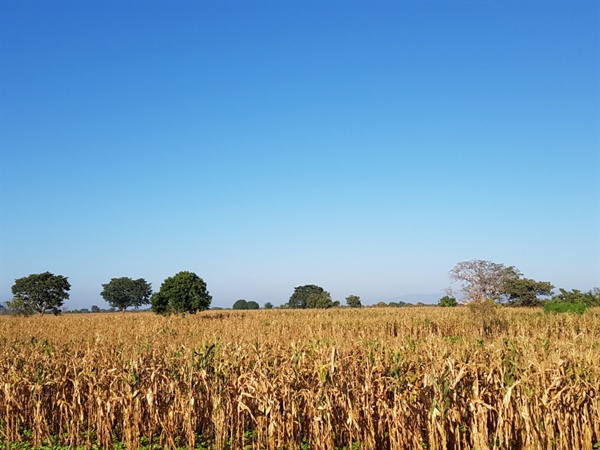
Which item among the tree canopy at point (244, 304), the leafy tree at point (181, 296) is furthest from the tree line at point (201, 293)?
the tree canopy at point (244, 304)

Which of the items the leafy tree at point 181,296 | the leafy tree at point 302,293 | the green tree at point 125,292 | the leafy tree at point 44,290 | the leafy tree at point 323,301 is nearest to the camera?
the leafy tree at point 181,296

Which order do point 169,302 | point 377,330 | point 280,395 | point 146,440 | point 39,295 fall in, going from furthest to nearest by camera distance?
point 39,295 → point 169,302 → point 377,330 → point 146,440 → point 280,395

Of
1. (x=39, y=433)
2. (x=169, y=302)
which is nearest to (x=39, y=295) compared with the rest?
(x=169, y=302)

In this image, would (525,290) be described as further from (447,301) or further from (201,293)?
(201,293)

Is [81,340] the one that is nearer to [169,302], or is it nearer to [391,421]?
[391,421]

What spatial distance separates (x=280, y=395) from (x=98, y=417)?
10.3 feet

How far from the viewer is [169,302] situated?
3659cm

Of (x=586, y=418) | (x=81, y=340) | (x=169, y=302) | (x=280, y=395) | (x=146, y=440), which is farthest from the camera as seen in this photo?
(x=169, y=302)

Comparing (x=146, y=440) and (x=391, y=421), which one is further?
(x=146, y=440)

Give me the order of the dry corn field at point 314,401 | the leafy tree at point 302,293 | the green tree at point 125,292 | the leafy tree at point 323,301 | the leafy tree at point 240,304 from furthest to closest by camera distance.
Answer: the leafy tree at point 240,304
the leafy tree at point 302,293
the green tree at point 125,292
the leafy tree at point 323,301
the dry corn field at point 314,401

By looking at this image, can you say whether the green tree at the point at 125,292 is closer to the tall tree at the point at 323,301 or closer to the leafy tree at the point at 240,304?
the leafy tree at the point at 240,304

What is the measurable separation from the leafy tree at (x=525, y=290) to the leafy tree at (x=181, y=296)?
44782 millimetres

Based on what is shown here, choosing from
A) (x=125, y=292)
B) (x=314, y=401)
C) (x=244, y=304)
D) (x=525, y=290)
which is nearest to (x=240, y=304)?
(x=244, y=304)

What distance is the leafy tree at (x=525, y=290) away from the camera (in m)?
62.6
